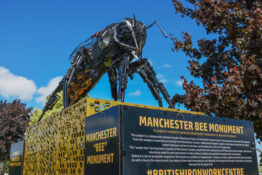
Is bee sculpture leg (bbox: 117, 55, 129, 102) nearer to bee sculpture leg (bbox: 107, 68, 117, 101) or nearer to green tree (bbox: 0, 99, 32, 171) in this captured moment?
bee sculpture leg (bbox: 107, 68, 117, 101)


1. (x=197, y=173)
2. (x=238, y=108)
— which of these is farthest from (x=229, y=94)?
(x=197, y=173)

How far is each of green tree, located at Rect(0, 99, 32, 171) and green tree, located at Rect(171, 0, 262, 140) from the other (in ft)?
76.5

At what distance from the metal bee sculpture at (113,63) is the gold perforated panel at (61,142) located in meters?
1.80

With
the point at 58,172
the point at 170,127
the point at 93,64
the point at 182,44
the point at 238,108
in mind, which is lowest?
the point at 58,172

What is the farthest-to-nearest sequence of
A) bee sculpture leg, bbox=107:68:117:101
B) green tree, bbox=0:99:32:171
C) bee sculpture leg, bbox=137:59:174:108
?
green tree, bbox=0:99:32:171
bee sculpture leg, bbox=107:68:117:101
bee sculpture leg, bbox=137:59:174:108

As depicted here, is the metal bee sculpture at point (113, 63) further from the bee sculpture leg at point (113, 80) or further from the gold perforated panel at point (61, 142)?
the gold perforated panel at point (61, 142)

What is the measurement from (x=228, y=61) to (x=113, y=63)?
3454mm

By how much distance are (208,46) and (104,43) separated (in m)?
3.26

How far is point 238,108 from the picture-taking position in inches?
277

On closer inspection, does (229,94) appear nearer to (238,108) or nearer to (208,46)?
(238,108)

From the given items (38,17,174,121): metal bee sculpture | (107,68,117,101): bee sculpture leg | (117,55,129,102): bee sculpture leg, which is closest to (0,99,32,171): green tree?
(38,17,174,121): metal bee sculpture

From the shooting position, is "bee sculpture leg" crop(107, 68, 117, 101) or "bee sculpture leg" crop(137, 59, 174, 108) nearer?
"bee sculpture leg" crop(137, 59, 174, 108)

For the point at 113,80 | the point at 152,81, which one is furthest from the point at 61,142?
the point at 113,80

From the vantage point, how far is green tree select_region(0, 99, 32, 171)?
27547mm
